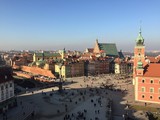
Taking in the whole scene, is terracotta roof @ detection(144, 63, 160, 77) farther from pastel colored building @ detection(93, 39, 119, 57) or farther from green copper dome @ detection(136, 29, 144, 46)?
pastel colored building @ detection(93, 39, 119, 57)

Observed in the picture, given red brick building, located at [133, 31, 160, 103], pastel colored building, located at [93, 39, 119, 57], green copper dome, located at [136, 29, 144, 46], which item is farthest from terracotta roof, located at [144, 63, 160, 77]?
pastel colored building, located at [93, 39, 119, 57]

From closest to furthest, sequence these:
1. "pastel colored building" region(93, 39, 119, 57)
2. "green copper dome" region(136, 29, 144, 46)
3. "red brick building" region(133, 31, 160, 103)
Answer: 1. "red brick building" region(133, 31, 160, 103)
2. "green copper dome" region(136, 29, 144, 46)
3. "pastel colored building" region(93, 39, 119, 57)

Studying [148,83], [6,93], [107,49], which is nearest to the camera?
[6,93]

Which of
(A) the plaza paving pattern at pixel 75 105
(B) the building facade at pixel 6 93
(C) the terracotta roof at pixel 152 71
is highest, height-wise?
(C) the terracotta roof at pixel 152 71

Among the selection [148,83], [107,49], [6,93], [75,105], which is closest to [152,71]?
[148,83]

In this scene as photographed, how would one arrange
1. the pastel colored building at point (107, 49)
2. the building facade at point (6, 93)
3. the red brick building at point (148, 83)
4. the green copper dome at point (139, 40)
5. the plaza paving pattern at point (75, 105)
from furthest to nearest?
the pastel colored building at point (107, 49), the green copper dome at point (139, 40), the red brick building at point (148, 83), the building facade at point (6, 93), the plaza paving pattern at point (75, 105)

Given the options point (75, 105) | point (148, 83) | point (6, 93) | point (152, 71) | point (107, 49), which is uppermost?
point (107, 49)

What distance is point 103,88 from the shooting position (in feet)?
248

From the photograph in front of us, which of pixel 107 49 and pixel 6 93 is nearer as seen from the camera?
pixel 6 93

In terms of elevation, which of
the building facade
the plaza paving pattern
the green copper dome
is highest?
the green copper dome

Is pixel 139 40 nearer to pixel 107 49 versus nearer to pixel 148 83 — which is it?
pixel 148 83

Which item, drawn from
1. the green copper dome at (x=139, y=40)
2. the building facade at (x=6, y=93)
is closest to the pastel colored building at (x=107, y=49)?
the green copper dome at (x=139, y=40)

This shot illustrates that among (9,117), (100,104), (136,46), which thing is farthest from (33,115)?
→ (136,46)

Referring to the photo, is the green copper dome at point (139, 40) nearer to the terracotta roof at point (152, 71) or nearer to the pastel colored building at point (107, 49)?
the terracotta roof at point (152, 71)
